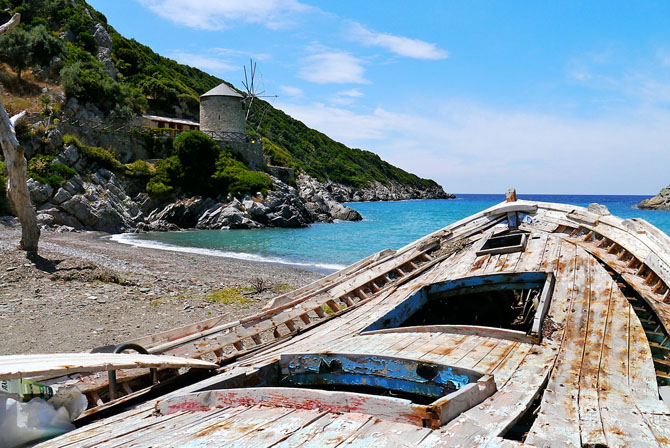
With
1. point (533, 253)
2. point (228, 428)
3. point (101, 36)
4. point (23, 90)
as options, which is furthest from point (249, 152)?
point (228, 428)

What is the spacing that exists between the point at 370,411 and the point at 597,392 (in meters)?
1.68

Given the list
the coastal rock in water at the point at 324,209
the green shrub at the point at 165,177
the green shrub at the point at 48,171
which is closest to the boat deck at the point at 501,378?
the green shrub at the point at 48,171

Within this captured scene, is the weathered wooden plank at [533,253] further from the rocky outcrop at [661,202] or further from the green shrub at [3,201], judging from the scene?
the rocky outcrop at [661,202]

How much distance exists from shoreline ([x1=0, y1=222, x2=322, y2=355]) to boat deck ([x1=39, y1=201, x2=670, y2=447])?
1.91 metres

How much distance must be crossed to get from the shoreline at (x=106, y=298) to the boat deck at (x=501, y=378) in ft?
6.27

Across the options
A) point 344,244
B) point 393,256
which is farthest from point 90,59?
point 393,256

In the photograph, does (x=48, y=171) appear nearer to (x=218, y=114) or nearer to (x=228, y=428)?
(x=218, y=114)

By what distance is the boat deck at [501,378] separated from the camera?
104 inches

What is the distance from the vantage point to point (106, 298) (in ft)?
33.4

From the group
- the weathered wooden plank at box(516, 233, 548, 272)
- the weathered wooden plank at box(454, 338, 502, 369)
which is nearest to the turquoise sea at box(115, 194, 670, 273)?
the weathered wooden plank at box(516, 233, 548, 272)

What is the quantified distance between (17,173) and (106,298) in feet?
18.4

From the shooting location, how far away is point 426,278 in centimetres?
694

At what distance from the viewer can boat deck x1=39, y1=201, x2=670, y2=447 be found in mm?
2637

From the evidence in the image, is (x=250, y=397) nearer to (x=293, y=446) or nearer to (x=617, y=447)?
(x=293, y=446)
